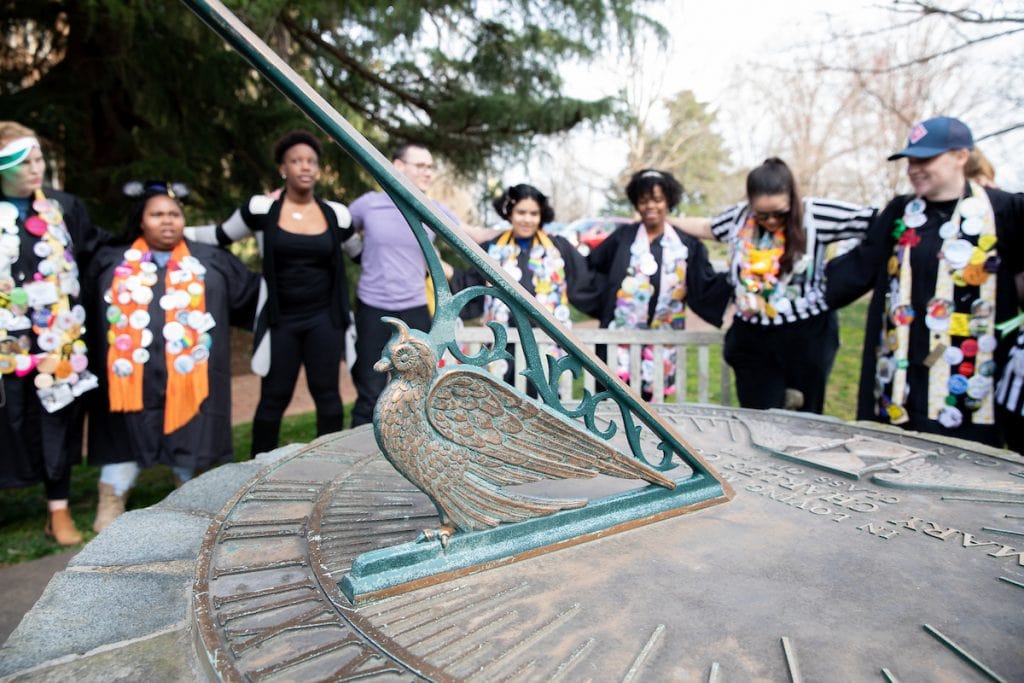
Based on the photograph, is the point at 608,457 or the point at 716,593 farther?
the point at 608,457

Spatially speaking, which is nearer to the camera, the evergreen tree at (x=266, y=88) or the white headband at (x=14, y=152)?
the white headband at (x=14, y=152)

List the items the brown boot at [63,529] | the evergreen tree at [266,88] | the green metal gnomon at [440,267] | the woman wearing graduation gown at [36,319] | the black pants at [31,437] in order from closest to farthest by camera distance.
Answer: the green metal gnomon at [440,267], the woman wearing graduation gown at [36,319], the black pants at [31,437], the brown boot at [63,529], the evergreen tree at [266,88]

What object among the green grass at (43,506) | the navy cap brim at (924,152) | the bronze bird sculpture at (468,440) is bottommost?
the green grass at (43,506)

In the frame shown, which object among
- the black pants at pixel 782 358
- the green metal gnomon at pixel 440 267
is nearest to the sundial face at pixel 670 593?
the green metal gnomon at pixel 440 267

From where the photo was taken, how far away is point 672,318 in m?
3.07

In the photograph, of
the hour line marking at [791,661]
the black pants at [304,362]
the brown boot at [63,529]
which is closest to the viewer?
the hour line marking at [791,661]

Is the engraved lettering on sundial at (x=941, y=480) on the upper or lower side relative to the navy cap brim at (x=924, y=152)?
lower

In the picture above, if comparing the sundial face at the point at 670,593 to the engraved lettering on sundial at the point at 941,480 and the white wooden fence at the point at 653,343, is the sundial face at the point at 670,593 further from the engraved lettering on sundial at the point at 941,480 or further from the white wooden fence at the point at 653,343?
the white wooden fence at the point at 653,343

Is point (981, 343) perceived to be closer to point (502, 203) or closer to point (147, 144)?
point (502, 203)

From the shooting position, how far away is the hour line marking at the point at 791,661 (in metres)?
0.87

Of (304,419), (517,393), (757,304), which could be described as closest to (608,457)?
(517,393)

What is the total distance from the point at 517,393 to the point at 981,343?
1.88m

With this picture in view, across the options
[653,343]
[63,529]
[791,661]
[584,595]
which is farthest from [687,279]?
[63,529]

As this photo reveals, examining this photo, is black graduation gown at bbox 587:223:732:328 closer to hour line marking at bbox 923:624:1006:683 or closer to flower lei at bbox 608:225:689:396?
flower lei at bbox 608:225:689:396
